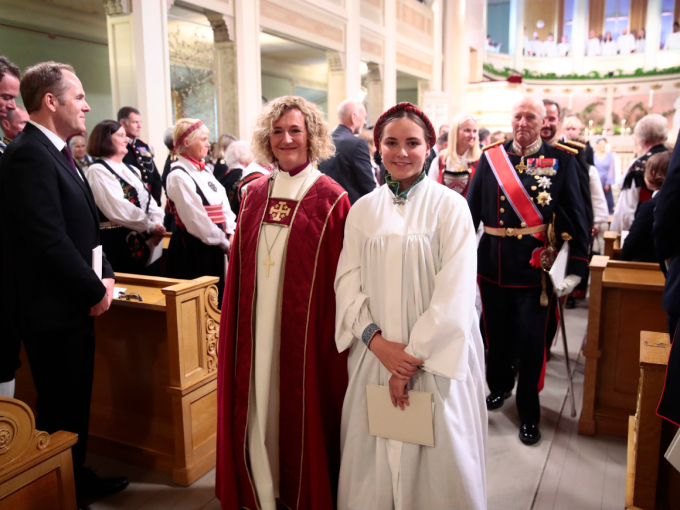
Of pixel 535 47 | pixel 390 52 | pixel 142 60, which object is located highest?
pixel 535 47

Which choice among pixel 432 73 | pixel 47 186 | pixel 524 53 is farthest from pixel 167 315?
pixel 524 53

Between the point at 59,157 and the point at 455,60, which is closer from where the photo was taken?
the point at 59,157

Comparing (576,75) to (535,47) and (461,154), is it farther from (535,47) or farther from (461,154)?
(461,154)

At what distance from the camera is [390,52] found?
39.1ft

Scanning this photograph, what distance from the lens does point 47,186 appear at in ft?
6.45

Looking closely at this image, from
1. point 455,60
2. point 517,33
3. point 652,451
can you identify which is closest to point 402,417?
point 652,451

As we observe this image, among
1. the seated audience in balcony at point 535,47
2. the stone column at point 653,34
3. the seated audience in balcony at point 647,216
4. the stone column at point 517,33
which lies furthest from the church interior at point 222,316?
the seated audience in balcony at point 535,47

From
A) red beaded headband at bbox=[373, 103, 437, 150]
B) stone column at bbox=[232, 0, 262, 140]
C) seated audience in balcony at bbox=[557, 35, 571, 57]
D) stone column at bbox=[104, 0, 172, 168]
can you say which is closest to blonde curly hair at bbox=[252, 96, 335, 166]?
red beaded headband at bbox=[373, 103, 437, 150]

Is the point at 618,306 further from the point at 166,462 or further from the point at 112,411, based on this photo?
the point at 112,411

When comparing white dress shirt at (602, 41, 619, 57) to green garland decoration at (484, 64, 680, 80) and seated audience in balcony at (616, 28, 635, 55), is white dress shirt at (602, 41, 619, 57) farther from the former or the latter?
green garland decoration at (484, 64, 680, 80)

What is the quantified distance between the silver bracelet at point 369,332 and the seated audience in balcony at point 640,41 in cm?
2118

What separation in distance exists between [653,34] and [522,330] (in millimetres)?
20005

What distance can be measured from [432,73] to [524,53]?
7.51 metres

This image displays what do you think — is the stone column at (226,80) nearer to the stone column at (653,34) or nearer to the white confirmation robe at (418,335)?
the white confirmation robe at (418,335)
